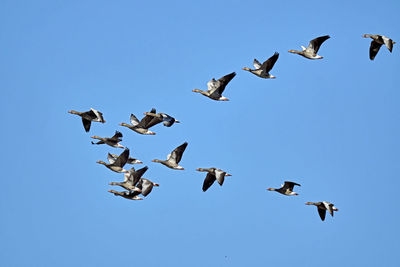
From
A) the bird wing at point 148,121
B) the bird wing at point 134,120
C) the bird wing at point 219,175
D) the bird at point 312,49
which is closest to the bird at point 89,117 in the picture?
the bird wing at point 134,120

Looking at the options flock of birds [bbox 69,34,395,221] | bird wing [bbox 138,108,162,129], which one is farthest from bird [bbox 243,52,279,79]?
bird wing [bbox 138,108,162,129]

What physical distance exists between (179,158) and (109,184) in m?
6.11

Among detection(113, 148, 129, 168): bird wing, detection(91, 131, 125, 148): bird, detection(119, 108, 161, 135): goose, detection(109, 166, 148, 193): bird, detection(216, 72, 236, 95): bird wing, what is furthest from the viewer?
detection(91, 131, 125, 148): bird

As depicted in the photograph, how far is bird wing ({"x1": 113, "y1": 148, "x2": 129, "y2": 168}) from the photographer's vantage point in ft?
220

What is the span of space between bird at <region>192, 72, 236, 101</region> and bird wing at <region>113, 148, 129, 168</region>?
654 centimetres

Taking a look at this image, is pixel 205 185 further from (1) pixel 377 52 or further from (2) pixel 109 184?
(1) pixel 377 52

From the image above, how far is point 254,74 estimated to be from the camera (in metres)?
68.8

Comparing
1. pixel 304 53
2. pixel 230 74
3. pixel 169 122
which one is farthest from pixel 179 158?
pixel 304 53

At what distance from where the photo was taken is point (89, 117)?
7006cm

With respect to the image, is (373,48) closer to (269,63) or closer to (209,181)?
(269,63)

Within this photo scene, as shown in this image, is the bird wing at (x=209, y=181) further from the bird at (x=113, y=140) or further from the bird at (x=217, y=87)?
the bird at (x=113, y=140)

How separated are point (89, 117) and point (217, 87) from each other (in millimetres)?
9290

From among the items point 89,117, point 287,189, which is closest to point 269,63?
point 287,189

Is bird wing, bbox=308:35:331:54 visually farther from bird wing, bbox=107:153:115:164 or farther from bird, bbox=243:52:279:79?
bird wing, bbox=107:153:115:164
